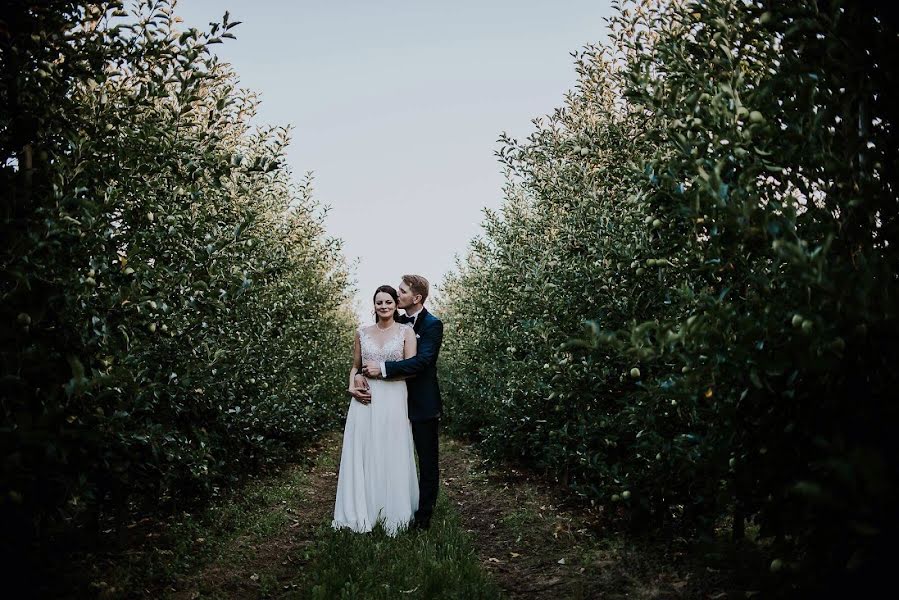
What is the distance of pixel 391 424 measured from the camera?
6938mm

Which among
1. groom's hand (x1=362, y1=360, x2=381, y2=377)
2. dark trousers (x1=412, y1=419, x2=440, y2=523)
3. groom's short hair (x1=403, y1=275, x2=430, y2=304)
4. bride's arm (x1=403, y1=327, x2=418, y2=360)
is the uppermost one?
groom's short hair (x1=403, y1=275, x2=430, y2=304)

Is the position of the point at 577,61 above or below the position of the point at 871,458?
above

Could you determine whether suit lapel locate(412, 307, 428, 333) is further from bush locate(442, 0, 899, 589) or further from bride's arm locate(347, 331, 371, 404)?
bush locate(442, 0, 899, 589)

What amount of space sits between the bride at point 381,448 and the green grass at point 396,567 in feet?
0.88

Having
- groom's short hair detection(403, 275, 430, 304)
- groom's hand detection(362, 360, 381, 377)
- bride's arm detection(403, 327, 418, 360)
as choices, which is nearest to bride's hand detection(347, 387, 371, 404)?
groom's hand detection(362, 360, 381, 377)

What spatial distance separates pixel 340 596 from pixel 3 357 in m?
3.14

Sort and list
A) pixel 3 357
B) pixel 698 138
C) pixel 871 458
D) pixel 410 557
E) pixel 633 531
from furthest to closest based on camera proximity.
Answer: pixel 633 531
pixel 410 557
pixel 698 138
pixel 3 357
pixel 871 458

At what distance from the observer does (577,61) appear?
8.26 metres

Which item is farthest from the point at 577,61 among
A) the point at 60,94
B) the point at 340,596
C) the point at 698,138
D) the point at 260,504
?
the point at 260,504

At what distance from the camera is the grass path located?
494 centimetres

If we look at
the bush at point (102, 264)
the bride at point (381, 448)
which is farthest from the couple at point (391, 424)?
the bush at point (102, 264)

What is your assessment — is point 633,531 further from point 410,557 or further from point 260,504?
point 260,504

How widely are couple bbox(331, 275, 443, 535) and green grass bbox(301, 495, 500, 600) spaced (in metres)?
0.30

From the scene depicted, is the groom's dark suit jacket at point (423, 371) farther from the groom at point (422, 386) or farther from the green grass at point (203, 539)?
the green grass at point (203, 539)
